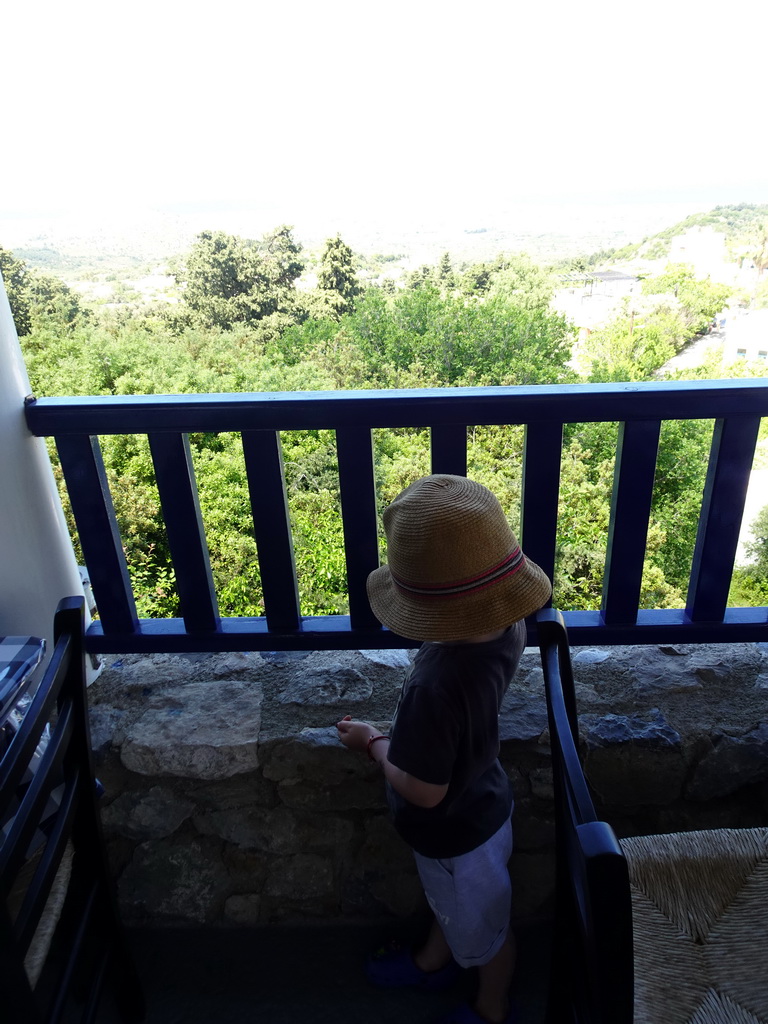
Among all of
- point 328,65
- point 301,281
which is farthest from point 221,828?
point 328,65

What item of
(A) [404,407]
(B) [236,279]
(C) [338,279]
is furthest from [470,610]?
(C) [338,279]

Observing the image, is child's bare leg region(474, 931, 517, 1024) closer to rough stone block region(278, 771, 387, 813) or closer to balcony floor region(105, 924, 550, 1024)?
balcony floor region(105, 924, 550, 1024)

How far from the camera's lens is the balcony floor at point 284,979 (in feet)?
4.76

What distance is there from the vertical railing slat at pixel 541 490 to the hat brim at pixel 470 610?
40 cm

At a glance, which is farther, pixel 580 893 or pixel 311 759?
pixel 311 759

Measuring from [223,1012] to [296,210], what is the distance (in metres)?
29.2

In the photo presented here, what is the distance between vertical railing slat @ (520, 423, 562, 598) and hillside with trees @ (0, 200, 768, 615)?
15450 mm

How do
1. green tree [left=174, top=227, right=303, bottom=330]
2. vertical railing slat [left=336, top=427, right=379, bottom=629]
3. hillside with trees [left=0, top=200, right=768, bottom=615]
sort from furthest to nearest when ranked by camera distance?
green tree [left=174, top=227, right=303, bottom=330] < hillside with trees [left=0, top=200, right=768, bottom=615] < vertical railing slat [left=336, top=427, right=379, bottom=629]

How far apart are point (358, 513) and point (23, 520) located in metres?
0.69

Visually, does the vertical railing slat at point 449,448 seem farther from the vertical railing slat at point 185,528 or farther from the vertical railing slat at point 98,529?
the vertical railing slat at point 98,529

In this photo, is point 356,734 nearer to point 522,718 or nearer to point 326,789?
point 326,789

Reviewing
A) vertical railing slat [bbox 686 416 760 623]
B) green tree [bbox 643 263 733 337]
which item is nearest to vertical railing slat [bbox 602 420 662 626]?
vertical railing slat [bbox 686 416 760 623]

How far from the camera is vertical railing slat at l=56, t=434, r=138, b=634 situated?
1584 millimetres

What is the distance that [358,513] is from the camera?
1.63m
